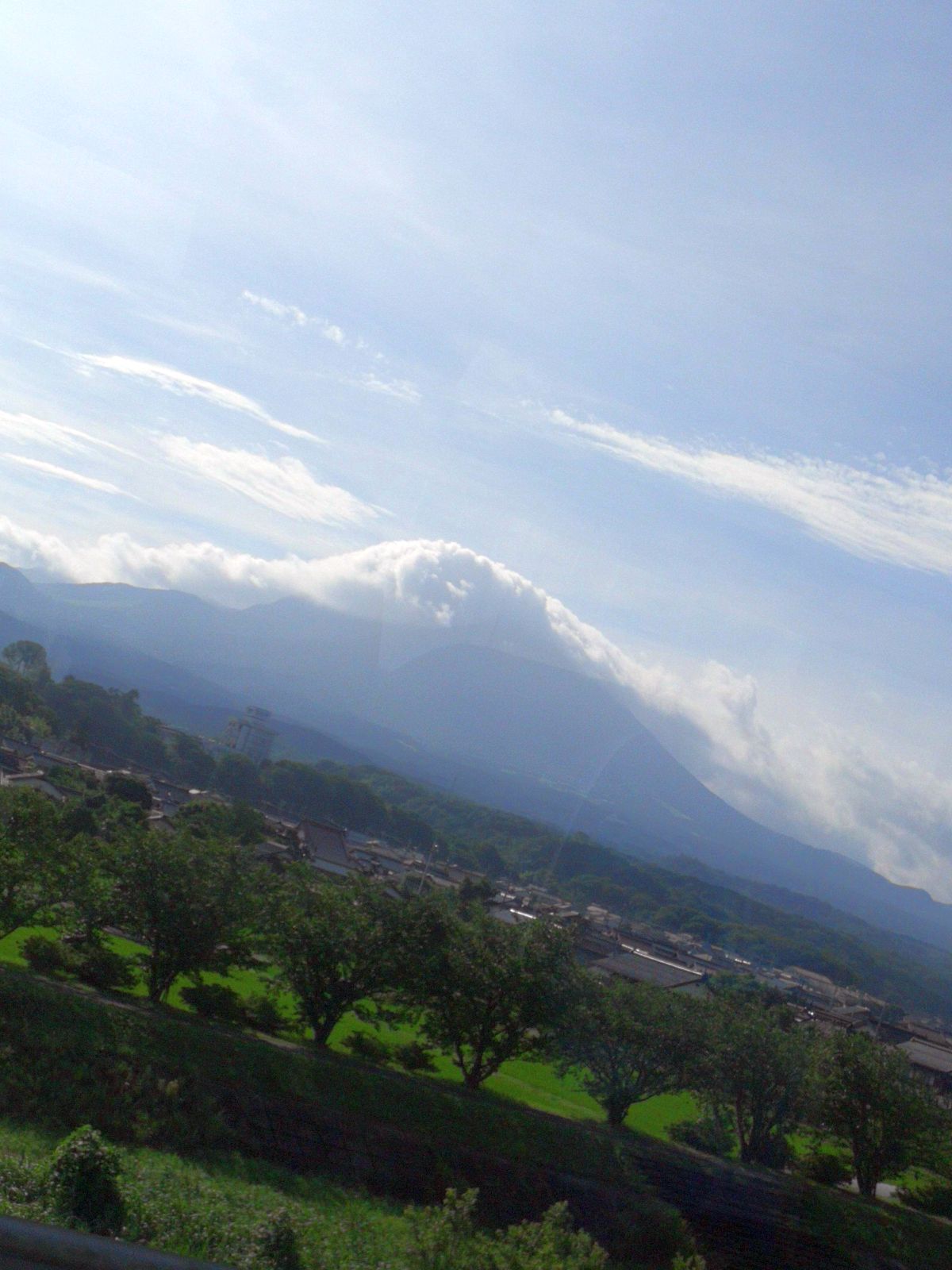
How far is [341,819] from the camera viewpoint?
54.8m

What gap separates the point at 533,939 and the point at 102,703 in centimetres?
4209

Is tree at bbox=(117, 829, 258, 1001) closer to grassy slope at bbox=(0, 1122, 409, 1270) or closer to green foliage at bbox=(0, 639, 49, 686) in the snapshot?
grassy slope at bbox=(0, 1122, 409, 1270)

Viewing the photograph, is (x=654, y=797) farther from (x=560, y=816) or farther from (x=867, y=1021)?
(x=867, y=1021)

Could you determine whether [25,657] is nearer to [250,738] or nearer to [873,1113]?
[250,738]

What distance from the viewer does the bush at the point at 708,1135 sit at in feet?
45.0

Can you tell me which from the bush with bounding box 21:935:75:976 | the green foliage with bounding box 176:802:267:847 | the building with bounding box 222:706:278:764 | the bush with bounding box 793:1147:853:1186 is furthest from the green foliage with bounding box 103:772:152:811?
the building with bounding box 222:706:278:764

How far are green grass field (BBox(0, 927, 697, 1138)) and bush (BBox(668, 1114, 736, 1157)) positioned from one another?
277mm

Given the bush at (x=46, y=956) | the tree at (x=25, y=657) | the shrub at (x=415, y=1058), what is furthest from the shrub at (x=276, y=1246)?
the tree at (x=25, y=657)

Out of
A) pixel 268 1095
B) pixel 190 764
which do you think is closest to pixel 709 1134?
pixel 268 1095

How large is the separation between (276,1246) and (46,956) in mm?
8555

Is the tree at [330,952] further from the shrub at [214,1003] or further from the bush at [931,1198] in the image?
the bush at [931,1198]

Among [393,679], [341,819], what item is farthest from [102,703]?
[393,679]

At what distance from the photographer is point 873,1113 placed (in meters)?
13.5

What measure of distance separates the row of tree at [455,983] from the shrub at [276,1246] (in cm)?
748
